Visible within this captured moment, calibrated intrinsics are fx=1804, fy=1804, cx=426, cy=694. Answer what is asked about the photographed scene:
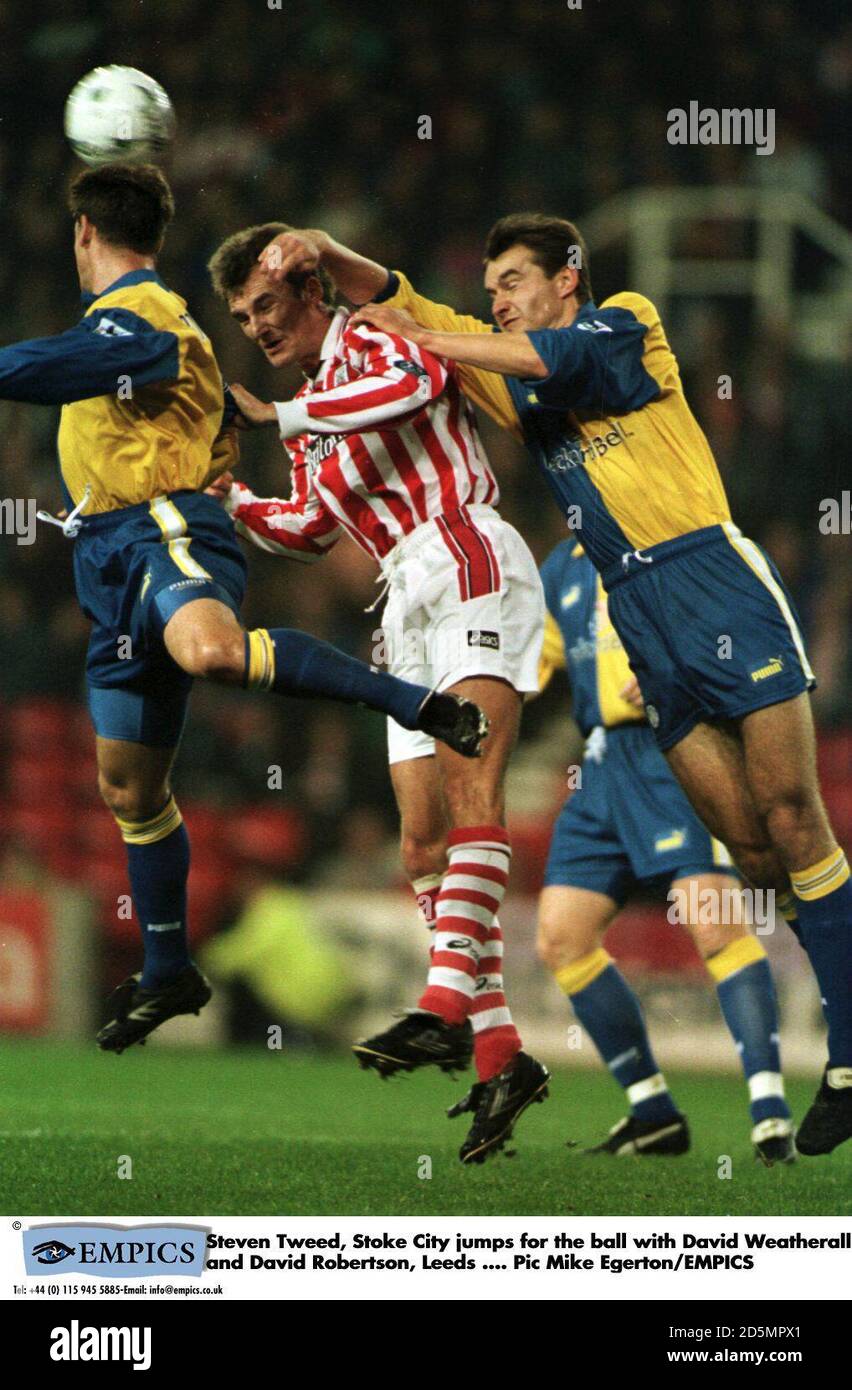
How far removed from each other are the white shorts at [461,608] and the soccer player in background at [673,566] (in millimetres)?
229

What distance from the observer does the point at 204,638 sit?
4.11m

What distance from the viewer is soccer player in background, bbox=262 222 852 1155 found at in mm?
4410

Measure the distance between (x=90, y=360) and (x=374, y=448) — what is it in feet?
2.58

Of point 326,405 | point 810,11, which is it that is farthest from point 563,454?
point 810,11

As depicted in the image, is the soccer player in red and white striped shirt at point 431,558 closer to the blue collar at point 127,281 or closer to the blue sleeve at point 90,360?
the blue collar at point 127,281

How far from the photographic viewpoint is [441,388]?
179 inches

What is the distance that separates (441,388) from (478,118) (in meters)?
4.98

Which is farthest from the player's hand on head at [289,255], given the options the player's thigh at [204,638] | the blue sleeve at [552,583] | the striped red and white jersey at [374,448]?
the blue sleeve at [552,583]

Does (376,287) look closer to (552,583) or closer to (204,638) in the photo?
(204,638)

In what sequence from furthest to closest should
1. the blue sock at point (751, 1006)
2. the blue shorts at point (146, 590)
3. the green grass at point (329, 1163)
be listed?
1. the blue sock at point (751, 1006)
2. the green grass at point (329, 1163)
3. the blue shorts at point (146, 590)

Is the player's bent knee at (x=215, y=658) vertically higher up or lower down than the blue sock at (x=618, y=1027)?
higher up

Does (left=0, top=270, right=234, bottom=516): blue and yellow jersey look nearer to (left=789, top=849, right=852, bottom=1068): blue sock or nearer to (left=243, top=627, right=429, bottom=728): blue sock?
(left=243, top=627, right=429, bottom=728): blue sock

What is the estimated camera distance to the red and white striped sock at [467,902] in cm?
428

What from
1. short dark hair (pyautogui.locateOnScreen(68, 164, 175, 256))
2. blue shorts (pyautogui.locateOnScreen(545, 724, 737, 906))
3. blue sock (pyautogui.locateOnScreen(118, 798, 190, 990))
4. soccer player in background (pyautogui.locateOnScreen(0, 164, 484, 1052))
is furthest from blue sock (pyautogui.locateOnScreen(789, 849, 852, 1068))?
short dark hair (pyautogui.locateOnScreen(68, 164, 175, 256))
